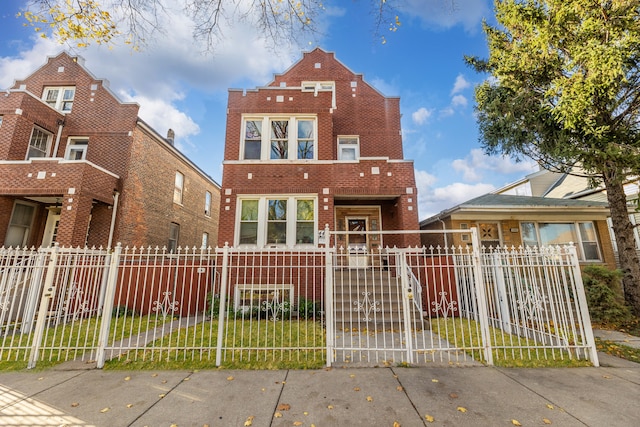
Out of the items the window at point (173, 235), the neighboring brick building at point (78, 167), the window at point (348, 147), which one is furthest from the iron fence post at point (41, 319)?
the window at point (348, 147)

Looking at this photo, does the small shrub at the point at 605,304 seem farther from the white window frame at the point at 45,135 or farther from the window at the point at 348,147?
the white window frame at the point at 45,135

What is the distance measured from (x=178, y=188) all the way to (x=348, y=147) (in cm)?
1011

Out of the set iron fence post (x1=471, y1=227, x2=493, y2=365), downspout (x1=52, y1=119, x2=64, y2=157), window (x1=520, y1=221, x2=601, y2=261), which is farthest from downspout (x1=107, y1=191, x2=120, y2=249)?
window (x1=520, y1=221, x2=601, y2=261)

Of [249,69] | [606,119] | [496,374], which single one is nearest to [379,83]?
[606,119]

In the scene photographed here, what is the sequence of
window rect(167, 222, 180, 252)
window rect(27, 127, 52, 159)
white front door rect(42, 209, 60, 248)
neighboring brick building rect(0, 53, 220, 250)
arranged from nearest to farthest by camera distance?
neighboring brick building rect(0, 53, 220, 250)
window rect(27, 127, 52, 159)
white front door rect(42, 209, 60, 248)
window rect(167, 222, 180, 252)

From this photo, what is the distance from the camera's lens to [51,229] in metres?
11.9

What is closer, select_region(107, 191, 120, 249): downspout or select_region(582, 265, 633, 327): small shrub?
select_region(582, 265, 633, 327): small shrub

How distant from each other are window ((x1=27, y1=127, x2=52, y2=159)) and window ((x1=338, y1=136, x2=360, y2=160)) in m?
13.0

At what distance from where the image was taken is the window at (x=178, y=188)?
1535cm

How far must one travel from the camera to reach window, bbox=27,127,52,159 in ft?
37.9

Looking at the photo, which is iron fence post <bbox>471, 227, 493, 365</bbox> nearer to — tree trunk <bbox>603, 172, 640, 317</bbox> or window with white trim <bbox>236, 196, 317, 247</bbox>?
window with white trim <bbox>236, 196, 317, 247</bbox>

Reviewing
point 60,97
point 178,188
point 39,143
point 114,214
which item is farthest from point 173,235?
point 60,97

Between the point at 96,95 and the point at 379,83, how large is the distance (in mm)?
13581

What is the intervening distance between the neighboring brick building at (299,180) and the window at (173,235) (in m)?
6.37
